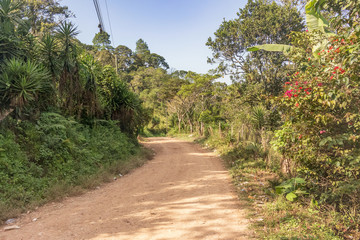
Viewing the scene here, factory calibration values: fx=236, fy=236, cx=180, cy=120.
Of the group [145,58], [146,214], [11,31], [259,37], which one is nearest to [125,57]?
[145,58]

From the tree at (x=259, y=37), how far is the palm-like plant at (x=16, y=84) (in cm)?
1106

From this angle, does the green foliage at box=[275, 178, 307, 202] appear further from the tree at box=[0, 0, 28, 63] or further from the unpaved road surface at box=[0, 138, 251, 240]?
the tree at box=[0, 0, 28, 63]

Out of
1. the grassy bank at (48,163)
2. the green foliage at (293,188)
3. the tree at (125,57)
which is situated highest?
the tree at (125,57)

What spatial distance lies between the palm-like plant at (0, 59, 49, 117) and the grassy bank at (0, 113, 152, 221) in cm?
62

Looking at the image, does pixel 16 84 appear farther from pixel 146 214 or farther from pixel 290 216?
Result: pixel 290 216

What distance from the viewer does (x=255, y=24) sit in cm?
1396

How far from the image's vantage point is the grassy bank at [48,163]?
18.5 ft

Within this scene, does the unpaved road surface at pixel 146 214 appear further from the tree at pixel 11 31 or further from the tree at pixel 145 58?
the tree at pixel 145 58

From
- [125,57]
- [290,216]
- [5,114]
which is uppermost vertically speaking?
[125,57]

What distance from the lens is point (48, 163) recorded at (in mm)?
7074

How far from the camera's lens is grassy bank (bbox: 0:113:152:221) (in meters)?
5.65

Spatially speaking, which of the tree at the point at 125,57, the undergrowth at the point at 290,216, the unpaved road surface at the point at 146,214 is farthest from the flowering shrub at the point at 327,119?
the tree at the point at 125,57

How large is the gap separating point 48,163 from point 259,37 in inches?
510

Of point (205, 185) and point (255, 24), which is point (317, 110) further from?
point (255, 24)
